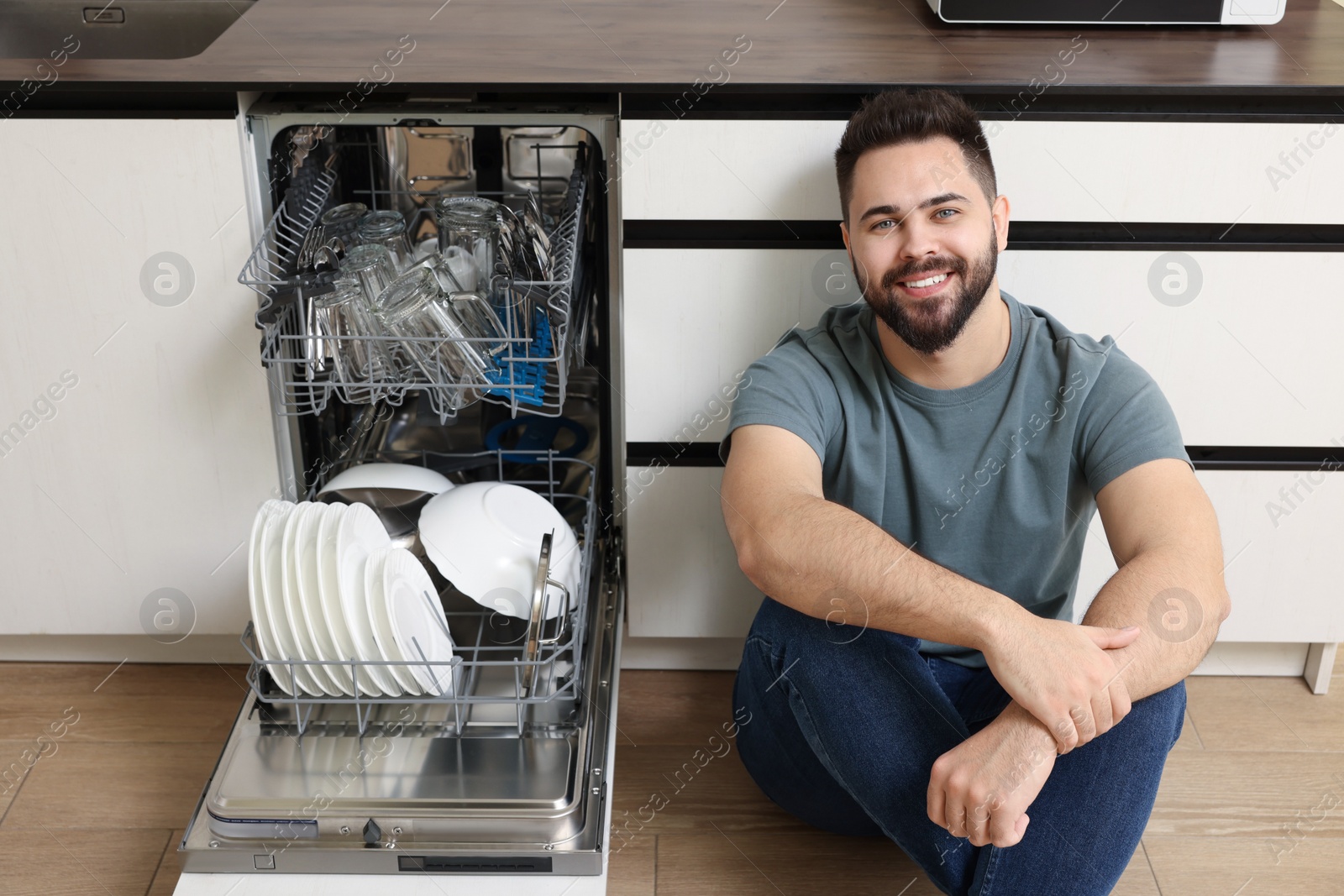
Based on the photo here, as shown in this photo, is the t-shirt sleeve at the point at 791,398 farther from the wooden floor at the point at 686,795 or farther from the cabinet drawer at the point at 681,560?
the wooden floor at the point at 686,795

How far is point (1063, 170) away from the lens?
4.77 ft

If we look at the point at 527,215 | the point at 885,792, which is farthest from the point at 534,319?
the point at 885,792

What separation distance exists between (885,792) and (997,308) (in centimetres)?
56

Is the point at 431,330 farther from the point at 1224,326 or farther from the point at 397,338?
the point at 1224,326

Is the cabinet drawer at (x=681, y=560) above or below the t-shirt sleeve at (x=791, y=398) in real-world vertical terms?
below

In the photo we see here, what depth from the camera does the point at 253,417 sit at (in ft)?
5.26

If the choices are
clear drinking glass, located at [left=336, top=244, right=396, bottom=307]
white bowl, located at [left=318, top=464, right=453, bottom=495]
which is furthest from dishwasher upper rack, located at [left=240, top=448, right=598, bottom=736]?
clear drinking glass, located at [left=336, top=244, right=396, bottom=307]

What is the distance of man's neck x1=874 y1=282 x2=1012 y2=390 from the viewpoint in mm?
1369

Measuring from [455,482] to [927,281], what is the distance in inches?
31.9

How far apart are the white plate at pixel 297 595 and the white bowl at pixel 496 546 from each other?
0.49ft

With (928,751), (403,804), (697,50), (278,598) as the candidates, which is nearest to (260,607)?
(278,598)

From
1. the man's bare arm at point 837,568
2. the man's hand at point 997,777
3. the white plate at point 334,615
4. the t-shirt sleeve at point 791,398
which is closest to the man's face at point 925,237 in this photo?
Answer: the t-shirt sleeve at point 791,398

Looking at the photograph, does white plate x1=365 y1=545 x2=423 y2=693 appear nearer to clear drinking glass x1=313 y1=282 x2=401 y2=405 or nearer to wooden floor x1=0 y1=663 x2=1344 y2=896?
clear drinking glass x1=313 y1=282 x2=401 y2=405

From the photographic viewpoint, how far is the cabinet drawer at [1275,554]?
1.63m
